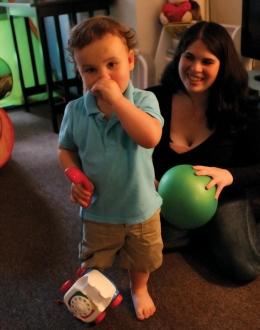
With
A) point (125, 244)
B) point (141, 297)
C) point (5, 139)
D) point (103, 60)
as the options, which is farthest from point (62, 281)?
point (5, 139)

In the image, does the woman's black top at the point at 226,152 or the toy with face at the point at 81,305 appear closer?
the toy with face at the point at 81,305

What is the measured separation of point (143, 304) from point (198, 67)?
80cm

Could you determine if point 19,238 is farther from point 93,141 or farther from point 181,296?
point 93,141

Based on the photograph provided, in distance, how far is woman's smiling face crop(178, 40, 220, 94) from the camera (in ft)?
4.18

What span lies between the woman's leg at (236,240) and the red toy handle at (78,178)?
62cm

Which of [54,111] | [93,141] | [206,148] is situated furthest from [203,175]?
[54,111]

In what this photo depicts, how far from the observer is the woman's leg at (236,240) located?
1.37m

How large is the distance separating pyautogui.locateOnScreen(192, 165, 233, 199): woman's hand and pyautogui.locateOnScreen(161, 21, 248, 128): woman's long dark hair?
7.7 inches

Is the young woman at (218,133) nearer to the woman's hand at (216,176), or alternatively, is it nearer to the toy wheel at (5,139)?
the woman's hand at (216,176)

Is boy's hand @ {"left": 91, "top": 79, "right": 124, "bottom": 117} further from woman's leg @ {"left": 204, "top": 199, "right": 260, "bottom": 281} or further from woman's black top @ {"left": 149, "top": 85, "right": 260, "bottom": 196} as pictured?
woman's leg @ {"left": 204, "top": 199, "right": 260, "bottom": 281}

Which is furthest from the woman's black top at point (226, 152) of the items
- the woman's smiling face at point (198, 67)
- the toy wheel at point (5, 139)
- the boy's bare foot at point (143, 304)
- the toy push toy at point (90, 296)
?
the toy wheel at point (5, 139)

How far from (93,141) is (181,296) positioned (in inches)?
27.7

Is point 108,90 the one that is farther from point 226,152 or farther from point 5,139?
point 5,139

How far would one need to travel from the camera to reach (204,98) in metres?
1.42
